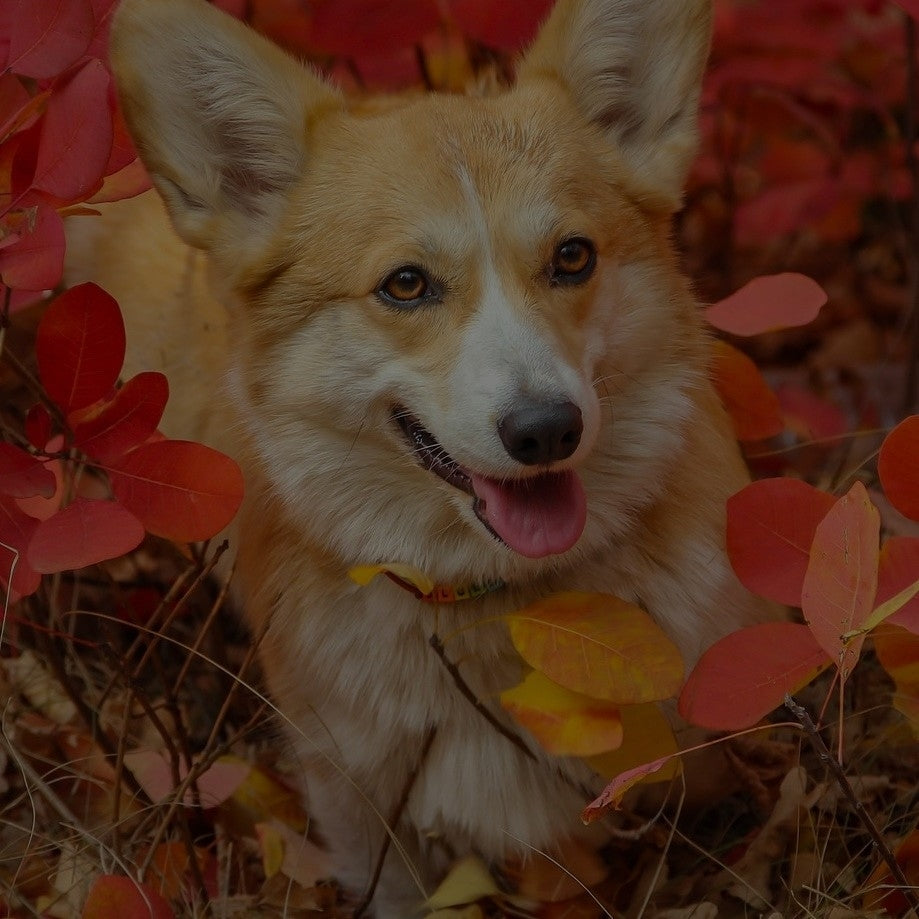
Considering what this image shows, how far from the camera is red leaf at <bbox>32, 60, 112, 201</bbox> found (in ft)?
5.97

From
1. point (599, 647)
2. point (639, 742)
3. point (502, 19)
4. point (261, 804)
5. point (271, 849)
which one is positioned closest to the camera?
point (599, 647)

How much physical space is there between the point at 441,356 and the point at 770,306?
0.72m

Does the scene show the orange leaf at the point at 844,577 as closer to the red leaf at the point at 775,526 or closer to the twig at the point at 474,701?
the red leaf at the point at 775,526

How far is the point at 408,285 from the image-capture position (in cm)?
218

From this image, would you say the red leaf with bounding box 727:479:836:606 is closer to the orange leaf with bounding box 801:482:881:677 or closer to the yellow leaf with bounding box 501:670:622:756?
the orange leaf with bounding box 801:482:881:677

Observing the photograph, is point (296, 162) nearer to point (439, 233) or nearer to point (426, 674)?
point (439, 233)

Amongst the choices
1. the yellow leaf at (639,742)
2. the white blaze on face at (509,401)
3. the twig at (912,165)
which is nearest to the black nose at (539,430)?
the white blaze on face at (509,401)

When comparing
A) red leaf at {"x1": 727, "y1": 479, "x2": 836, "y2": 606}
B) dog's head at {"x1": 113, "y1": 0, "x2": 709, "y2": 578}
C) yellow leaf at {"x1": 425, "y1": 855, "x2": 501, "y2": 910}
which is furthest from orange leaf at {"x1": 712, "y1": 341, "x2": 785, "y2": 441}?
yellow leaf at {"x1": 425, "y1": 855, "x2": 501, "y2": 910}

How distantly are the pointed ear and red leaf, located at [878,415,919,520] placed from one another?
2.73 feet

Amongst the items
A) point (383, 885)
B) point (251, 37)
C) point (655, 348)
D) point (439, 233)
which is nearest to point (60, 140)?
point (251, 37)

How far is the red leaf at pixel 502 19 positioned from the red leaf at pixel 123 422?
117 cm

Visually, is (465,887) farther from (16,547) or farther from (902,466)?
(902,466)

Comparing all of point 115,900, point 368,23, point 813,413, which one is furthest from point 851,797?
point 813,413

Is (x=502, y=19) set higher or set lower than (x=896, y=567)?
higher
